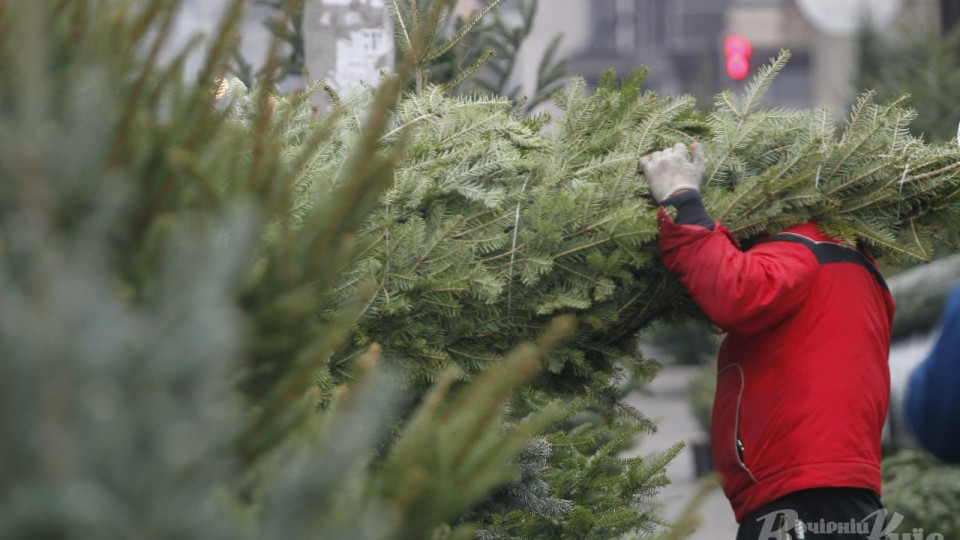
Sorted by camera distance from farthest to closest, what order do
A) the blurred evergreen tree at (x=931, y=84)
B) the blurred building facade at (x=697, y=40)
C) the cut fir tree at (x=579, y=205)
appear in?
the blurred building facade at (x=697, y=40)
the blurred evergreen tree at (x=931, y=84)
the cut fir tree at (x=579, y=205)

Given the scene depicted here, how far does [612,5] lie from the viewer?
1217 inches

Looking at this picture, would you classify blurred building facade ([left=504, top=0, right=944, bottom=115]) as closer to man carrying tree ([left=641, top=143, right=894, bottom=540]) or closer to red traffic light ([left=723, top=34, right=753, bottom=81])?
red traffic light ([left=723, top=34, right=753, bottom=81])

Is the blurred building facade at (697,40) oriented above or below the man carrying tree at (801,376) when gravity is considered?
below

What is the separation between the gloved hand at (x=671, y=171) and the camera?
2734mm

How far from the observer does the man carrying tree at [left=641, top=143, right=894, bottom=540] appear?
288 cm

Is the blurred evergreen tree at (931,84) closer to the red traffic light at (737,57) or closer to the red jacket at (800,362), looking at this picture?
the red traffic light at (737,57)

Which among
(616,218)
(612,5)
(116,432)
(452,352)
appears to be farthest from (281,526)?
(612,5)

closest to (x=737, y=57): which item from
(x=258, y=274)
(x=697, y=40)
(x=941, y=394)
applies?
(x=941, y=394)

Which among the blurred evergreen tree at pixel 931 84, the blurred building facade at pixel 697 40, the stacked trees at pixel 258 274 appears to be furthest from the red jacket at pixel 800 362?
the blurred building facade at pixel 697 40

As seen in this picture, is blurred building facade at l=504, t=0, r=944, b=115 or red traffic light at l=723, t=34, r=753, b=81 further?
blurred building facade at l=504, t=0, r=944, b=115

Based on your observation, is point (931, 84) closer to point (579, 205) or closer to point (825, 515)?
point (825, 515)

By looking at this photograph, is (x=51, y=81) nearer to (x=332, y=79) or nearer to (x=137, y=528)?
(x=137, y=528)

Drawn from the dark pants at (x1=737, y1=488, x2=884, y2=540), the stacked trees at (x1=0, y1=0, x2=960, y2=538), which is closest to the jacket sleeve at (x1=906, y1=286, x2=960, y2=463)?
the stacked trees at (x1=0, y1=0, x2=960, y2=538)

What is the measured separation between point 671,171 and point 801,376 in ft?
2.34
